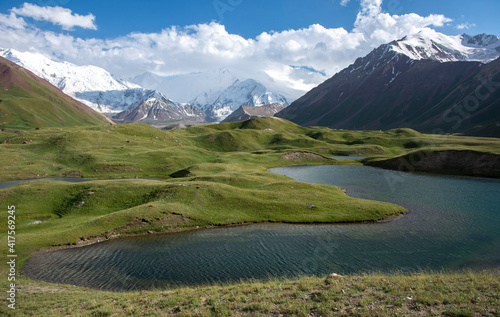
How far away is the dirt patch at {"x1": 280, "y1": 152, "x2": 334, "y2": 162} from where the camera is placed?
126 m

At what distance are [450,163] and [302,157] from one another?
187 feet

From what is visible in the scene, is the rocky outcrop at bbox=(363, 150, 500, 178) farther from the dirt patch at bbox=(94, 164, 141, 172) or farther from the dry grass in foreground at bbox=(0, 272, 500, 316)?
the dirt patch at bbox=(94, 164, 141, 172)

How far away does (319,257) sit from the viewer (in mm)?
32344

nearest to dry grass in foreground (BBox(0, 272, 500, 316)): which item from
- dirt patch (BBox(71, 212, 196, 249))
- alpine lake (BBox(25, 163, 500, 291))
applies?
alpine lake (BBox(25, 163, 500, 291))

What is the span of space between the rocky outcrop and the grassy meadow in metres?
8.75

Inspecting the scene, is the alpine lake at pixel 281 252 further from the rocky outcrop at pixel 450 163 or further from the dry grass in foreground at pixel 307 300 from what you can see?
the rocky outcrop at pixel 450 163

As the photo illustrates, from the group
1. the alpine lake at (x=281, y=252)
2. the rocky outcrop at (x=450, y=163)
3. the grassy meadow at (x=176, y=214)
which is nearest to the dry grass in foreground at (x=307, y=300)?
the grassy meadow at (x=176, y=214)

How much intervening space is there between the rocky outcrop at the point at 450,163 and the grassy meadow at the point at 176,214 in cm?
875

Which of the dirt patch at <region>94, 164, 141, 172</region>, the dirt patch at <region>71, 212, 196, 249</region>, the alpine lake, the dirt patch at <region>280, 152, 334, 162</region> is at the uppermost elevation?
the dirt patch at <region>280, 152, 334, 162</region>

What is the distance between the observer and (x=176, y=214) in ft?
148

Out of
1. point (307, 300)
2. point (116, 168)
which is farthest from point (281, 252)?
point (116, 168)

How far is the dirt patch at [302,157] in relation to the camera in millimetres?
126375

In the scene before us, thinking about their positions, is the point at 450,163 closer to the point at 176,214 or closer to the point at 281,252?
the point at 281,252

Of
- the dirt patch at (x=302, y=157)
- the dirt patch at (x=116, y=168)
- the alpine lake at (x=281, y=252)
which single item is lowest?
the alpine lake at (x=281, y=252)
